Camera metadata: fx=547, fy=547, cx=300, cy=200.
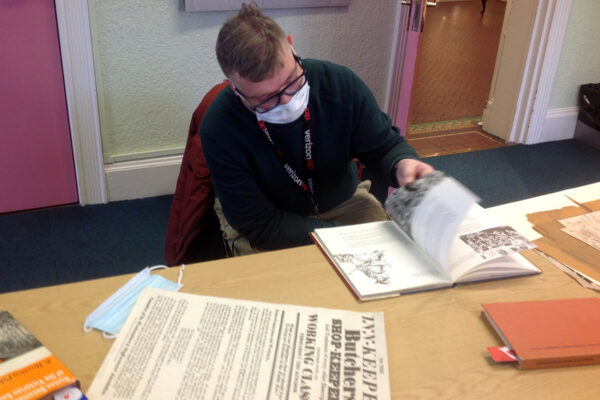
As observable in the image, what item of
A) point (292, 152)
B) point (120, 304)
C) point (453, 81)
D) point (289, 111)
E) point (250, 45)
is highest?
point (250, 45)

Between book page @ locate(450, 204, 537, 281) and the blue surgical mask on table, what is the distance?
518 millimetres

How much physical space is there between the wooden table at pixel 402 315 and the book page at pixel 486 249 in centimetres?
3

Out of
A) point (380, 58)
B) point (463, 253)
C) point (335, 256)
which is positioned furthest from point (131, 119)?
Answer: point (463, 253)

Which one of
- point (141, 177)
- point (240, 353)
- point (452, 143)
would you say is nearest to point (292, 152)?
point (240, 353)

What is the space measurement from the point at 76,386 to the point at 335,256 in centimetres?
51

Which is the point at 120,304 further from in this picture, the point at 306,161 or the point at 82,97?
the point at 82,97

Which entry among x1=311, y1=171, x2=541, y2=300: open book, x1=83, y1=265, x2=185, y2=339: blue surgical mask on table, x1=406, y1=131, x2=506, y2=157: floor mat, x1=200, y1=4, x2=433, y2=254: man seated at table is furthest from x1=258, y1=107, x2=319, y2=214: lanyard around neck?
x1=406, y1=131, x2=506, y2=157: floor mat

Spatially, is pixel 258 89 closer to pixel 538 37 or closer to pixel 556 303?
pixel 556 303

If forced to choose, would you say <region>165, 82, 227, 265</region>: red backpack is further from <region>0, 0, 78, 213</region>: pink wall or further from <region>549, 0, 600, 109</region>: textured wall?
<region>549, 0, 600, 109</region>: textured wall

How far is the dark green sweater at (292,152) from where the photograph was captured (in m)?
1.31

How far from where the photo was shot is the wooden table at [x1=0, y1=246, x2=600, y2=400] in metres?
0.80

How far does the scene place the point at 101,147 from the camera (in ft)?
8.07

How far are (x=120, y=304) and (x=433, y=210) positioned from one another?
58 centimetres

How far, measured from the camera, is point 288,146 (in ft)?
4.43
